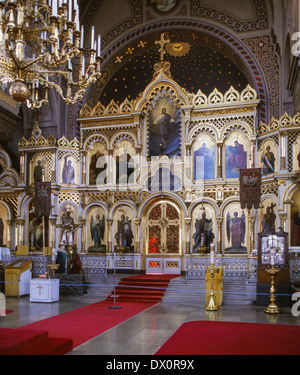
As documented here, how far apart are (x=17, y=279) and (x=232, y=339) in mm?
8700

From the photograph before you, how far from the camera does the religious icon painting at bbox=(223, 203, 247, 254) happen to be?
16.2 m

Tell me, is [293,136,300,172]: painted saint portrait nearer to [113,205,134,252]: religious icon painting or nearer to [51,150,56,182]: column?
[113,205,134,252]: religious icon painting

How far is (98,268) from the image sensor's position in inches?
631

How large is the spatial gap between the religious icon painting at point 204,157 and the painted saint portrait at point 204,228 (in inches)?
52.3

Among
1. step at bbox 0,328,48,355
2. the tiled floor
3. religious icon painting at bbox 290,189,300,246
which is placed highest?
religious icon painting at bbox 290,189,300,246

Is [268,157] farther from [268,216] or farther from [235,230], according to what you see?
[235,230]

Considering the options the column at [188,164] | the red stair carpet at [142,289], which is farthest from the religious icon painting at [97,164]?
the red stair carpet at [142,289]

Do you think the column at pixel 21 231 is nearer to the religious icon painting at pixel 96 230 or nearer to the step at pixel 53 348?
the religious icon painting at pixel 96 230

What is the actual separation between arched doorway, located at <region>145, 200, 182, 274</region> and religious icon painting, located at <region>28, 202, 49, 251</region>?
4.14 meters

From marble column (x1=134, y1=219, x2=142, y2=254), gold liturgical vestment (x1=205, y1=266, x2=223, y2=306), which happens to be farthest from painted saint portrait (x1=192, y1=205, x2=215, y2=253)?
gold liturgical vestment (x1=205, y1=266, x2=223, y2=306)

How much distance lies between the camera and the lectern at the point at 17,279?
46.4 ft

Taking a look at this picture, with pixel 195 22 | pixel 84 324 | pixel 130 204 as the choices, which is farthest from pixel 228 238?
pixel 195 22

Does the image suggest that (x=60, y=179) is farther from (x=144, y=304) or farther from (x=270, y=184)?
(x=270, y=184)

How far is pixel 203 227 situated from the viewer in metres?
16.8
